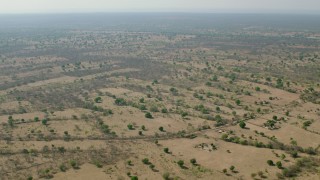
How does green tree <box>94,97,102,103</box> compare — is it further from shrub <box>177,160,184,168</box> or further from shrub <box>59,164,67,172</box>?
shrub <box>177,160,184,168</box>

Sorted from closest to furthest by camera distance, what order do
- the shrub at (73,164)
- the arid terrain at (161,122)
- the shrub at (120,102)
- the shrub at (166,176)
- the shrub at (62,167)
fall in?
the shrub at (166,176) → the shrub at (62,167) → the arid terrain at (161,122) → the shrub at (73,164) → the shrub at (120,102)

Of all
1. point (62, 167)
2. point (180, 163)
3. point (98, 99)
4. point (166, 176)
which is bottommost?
point (62, 167)

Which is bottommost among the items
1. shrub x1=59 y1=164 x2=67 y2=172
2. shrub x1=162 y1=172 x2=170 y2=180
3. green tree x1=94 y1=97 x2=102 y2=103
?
shrub x1=59 y1=164 x2=67 y2=172

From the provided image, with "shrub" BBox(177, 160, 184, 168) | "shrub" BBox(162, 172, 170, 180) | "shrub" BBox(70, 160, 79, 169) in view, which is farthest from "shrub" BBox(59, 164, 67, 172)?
"shrub" BBox(177, 160, 184, 168)

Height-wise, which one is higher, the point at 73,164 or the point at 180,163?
the point at 180,163

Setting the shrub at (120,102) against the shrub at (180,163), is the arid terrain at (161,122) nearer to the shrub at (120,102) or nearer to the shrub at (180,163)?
the shrub at (180,163)

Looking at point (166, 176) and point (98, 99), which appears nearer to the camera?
Answer: point (166, 176)

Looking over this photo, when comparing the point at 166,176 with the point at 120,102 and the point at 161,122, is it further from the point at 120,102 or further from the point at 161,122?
the point at 120,102

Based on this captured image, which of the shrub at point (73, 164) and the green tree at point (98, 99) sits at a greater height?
the green tree at point (98, 99)

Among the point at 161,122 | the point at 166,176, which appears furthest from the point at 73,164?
the point at 161,122

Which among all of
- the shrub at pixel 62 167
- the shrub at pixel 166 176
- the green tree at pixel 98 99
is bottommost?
the shrub at pixel 62 167

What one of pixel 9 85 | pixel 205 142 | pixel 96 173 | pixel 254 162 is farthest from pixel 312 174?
pixel 9 85

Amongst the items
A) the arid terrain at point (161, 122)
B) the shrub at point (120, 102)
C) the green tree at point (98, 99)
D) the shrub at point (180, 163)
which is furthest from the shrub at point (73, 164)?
the green tree at point (98, 99)
